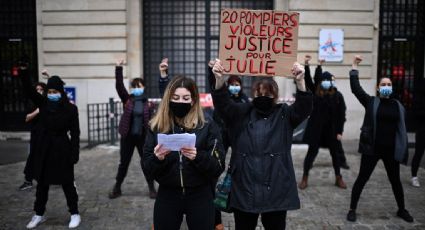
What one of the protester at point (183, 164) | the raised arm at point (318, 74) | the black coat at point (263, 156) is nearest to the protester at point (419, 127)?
the raised arm at point (318, 74)

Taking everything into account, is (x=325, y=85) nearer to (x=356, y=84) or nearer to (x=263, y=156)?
(x=356, y=84)

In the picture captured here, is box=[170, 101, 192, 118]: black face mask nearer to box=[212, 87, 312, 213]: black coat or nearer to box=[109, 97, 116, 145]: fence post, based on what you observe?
box=[212, 87, 312, 213]: black coat

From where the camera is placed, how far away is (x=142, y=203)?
6.75 m

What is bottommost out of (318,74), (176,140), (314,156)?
(314,156)

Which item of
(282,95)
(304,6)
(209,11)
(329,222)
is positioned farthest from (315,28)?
(329,222)

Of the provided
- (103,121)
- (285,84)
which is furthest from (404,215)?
(103,121)

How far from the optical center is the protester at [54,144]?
5543mm

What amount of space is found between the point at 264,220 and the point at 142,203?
10.9 ft

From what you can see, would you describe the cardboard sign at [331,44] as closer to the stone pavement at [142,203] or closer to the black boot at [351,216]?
the stone pavement at [142,203]

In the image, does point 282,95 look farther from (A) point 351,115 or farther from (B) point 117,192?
(B) point 117,192

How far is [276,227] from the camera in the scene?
3771 millimetres

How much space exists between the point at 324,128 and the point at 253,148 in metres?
4.39

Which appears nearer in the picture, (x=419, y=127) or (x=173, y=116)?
(x=173, y=116)

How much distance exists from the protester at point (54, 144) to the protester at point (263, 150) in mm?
2557
